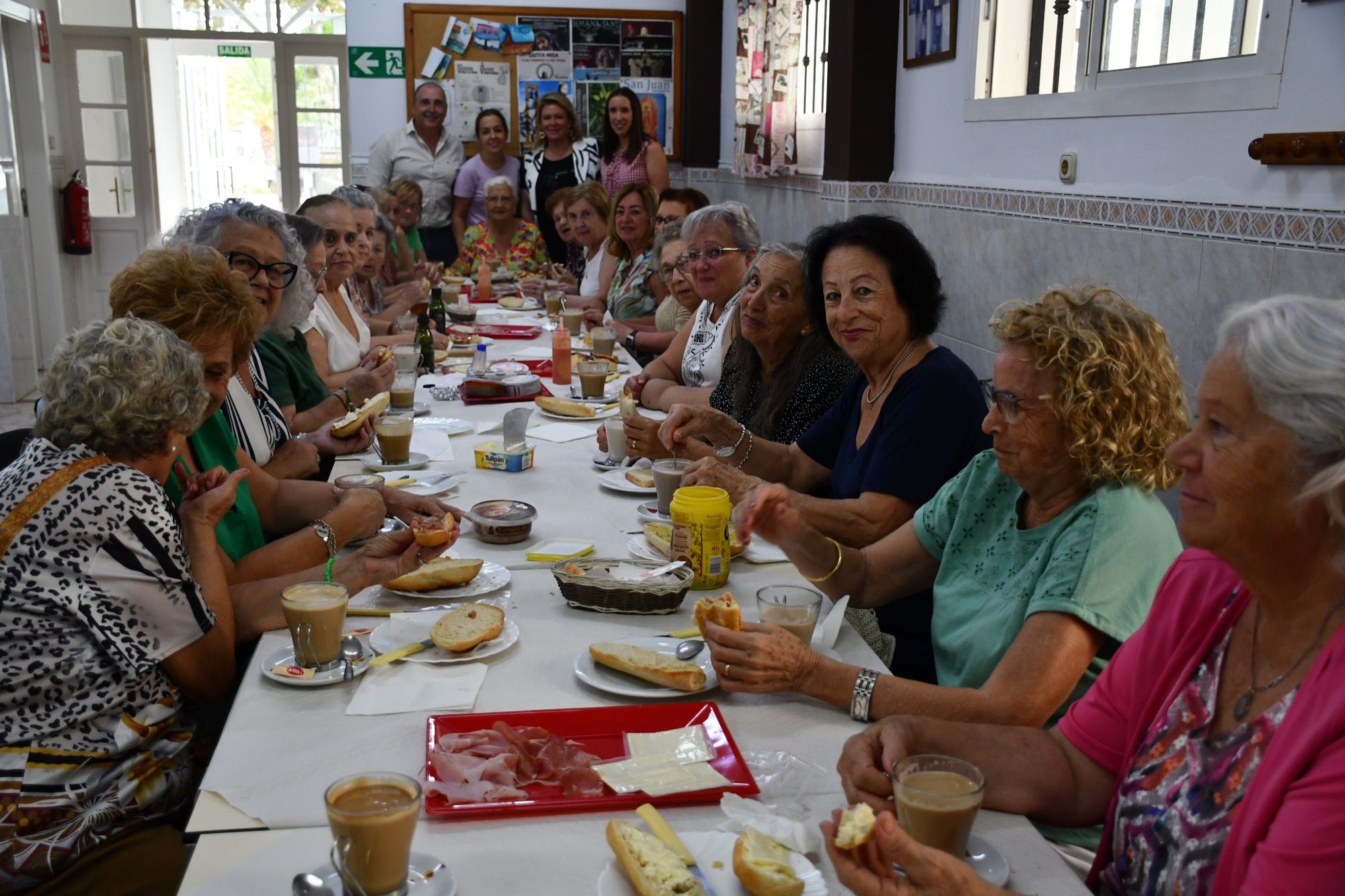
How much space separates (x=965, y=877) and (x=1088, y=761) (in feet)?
1.51

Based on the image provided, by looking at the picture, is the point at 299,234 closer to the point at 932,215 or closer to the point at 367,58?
the point at 932,215

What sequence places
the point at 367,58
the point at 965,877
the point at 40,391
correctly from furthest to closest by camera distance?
the point at 367,58
the point at 40,391
the point at 965,877

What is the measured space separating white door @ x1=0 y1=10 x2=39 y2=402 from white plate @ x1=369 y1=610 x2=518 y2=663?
703cm

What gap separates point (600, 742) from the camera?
1572 mm

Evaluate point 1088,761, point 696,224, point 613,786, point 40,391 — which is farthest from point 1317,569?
point 696,224

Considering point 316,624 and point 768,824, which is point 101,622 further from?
point 768,824

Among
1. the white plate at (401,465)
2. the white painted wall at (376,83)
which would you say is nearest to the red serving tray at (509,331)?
the white plate at (401,465)

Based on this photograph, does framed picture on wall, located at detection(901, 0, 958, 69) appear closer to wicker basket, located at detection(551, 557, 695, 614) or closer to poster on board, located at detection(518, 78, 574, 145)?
wicker basket, located at detection(551, 557, 695, 614)

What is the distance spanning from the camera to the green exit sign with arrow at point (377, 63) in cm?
862

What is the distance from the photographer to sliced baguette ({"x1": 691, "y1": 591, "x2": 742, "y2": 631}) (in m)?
1.73

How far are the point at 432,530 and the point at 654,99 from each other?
764 cm

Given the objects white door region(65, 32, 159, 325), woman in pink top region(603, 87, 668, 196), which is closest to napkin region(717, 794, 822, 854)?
woman in pink top region(603, 87, 668, 196)

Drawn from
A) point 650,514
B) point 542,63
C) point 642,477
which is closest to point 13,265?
point 542,63

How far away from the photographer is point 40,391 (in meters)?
1.84
